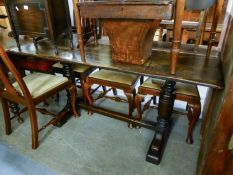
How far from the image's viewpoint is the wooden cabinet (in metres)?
1.54

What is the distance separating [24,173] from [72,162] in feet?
1.20

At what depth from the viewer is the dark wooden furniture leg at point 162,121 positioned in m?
1.46

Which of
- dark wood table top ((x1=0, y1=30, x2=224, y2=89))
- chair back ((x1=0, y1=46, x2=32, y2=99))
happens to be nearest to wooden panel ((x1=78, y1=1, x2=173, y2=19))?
dark wood table top ((x1=0, y1=30, x2=224, y2=89))

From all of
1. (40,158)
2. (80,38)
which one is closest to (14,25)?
(80,38)

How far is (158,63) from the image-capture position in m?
1.38

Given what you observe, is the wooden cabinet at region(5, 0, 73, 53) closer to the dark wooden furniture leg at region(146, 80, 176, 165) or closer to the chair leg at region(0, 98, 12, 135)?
the chair leg at region(0, 98, 12, 135)

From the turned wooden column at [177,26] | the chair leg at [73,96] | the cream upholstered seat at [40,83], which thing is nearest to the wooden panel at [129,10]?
the turned wooden column at [177,26]

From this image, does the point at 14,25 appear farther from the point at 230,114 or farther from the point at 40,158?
the point at 230,114

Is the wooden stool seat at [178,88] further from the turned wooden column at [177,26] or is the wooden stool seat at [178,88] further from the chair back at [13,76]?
the chair back at [13,76]

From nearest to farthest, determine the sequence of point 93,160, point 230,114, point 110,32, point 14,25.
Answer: point 230,114 < point 110,32 < point 93,160 < point 14,25

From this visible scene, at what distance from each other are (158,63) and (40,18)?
1047 millimetres

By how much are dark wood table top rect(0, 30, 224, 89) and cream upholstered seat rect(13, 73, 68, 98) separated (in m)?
0.23

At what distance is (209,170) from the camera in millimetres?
1065

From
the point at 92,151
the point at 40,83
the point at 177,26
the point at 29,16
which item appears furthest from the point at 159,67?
the point at 29,16
